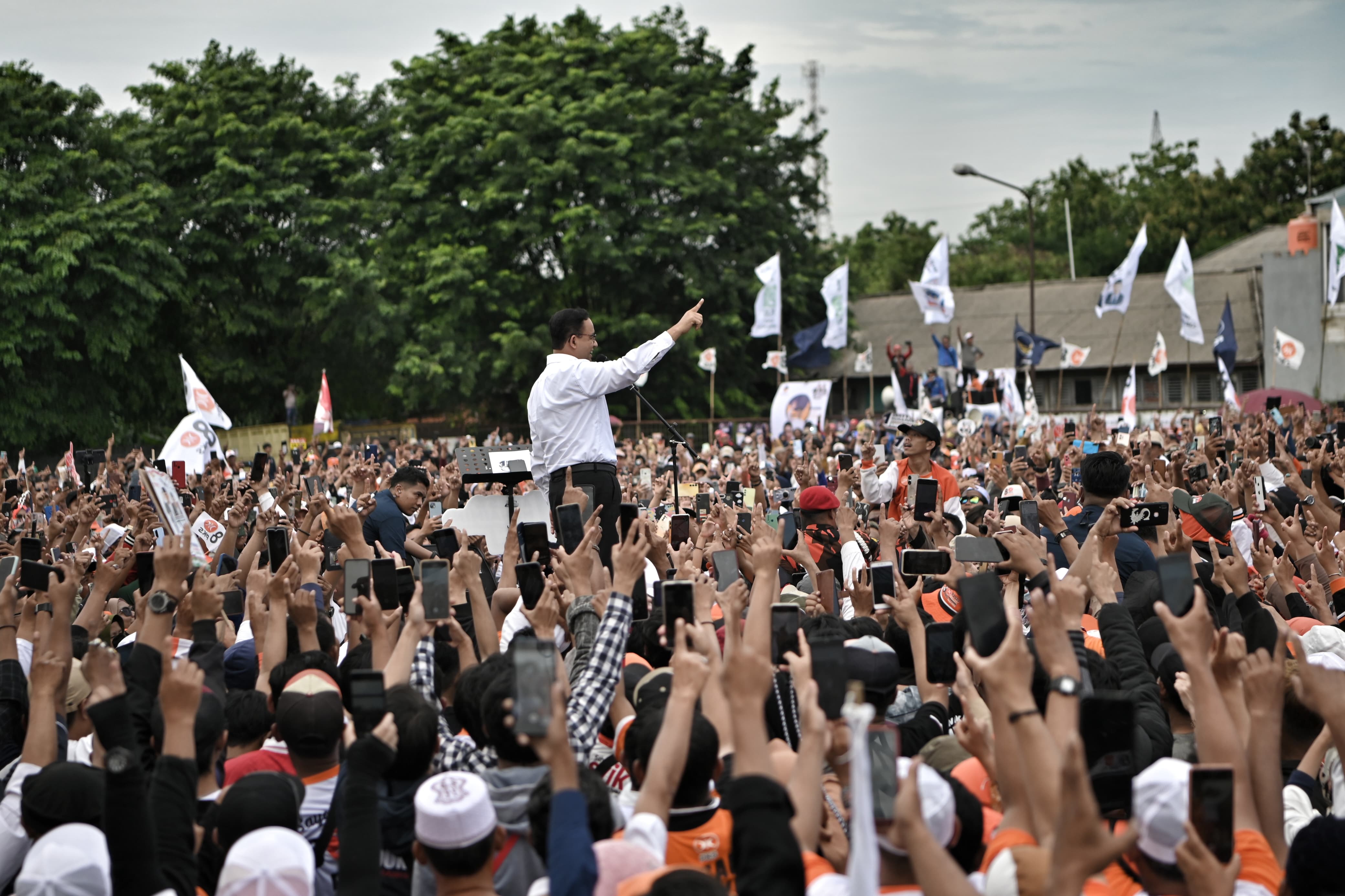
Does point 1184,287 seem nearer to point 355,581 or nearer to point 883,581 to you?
point 883,581

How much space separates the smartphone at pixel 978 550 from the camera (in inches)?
196

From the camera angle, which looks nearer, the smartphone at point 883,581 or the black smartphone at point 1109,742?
the black smartphone at point 1109,742

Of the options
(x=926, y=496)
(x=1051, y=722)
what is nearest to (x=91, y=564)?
(x=926, y=496)

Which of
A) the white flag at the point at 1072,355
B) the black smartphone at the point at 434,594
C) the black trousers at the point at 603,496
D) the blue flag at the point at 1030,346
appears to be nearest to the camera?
the black smartphone at the point at 434,594

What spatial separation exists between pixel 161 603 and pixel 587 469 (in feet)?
10.7

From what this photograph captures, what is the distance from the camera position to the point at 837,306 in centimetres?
3206

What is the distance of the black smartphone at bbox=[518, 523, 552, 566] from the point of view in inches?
222

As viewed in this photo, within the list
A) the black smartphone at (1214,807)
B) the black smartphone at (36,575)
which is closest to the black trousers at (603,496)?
the black smartphone at (36,575)

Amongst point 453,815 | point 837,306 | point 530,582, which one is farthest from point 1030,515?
point 837,306

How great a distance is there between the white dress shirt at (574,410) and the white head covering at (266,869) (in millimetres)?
4084

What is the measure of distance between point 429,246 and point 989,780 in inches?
1378

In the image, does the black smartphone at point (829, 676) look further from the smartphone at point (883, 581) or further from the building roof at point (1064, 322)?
the building roof at point (1064, 322)

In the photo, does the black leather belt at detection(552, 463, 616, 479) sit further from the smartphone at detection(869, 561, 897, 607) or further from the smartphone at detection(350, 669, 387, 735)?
the smartphone at detection(350, 669, 387, 735)

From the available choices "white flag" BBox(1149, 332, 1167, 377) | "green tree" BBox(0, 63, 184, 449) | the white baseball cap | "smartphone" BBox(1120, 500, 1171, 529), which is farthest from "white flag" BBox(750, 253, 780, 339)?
the white baseball cap
